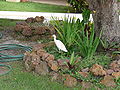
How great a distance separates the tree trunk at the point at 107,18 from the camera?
17.1 ft

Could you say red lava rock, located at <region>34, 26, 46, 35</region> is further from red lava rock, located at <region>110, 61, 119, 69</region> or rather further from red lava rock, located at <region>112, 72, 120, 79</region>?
red lava rock, located at <region>112, 72, 120, 79</region>

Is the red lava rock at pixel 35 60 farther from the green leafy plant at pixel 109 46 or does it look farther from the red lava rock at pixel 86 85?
the green leafy plant at pixel 109 46

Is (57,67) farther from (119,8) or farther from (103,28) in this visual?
(119,8)

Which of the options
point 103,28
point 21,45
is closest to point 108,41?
point 103,28

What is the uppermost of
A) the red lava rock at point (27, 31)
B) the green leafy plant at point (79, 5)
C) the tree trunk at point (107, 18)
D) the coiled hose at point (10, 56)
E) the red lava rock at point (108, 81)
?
the tree trunk at point (107, 18)

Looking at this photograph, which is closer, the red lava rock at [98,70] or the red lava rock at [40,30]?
the red lava rock at [98,70]

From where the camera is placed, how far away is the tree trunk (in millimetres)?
5207

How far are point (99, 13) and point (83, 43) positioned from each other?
0.86 metres

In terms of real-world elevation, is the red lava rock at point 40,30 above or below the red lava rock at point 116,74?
below

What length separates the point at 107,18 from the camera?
208 inches

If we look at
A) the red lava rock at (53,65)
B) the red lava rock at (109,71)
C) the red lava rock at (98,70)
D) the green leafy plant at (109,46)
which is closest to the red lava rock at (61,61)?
the red lava rock at (53,65)

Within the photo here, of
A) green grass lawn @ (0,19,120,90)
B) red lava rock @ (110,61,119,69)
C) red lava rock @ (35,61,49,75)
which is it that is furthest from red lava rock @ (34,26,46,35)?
red lava rock @ (110,61,119,69)

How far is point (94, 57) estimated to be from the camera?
4906mm

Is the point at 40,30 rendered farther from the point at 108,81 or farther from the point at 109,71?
the point at 108,81
